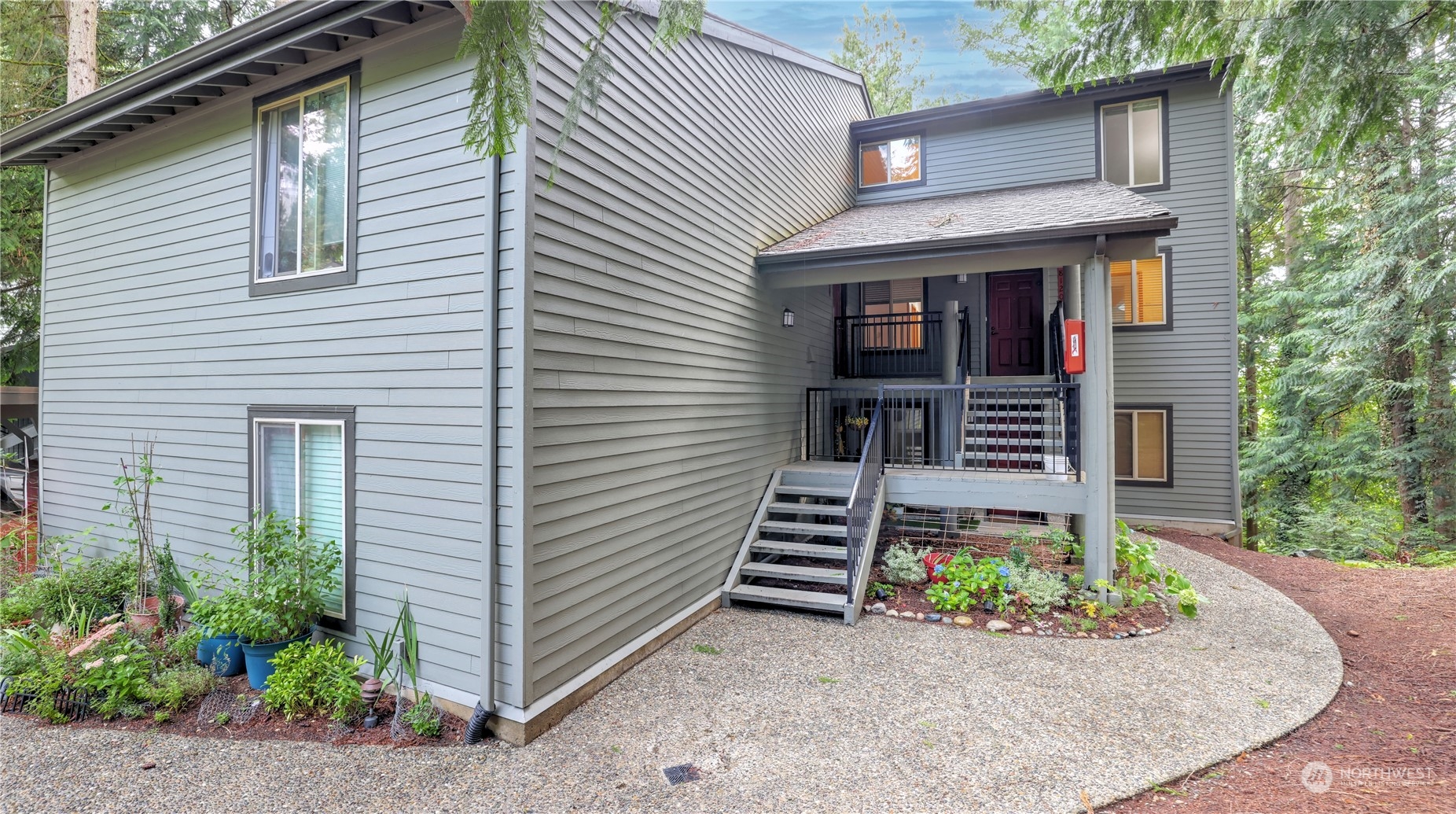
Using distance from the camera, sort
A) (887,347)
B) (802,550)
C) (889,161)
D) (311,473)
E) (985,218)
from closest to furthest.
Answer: (311,473) → (802,550) → (985,218) → (887,347) → (889,161)

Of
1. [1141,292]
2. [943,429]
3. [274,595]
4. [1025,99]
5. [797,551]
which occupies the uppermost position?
[1025,99]

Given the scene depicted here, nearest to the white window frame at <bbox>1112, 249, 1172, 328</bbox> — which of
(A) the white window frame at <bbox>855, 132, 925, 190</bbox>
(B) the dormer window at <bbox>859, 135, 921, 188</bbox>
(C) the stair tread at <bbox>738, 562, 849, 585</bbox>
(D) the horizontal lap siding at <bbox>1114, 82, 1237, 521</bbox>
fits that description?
(D) the horizontal lap siding at <bbox>1114, 82, 1237, 521</bbox>

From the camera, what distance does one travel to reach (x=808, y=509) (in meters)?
6.66

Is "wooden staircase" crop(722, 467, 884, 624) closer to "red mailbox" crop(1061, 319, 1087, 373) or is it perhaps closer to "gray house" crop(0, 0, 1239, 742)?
"gray house" crop(0, 0, 1239, 742)

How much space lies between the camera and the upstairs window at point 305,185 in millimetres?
4504

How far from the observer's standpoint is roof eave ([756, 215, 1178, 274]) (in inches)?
211

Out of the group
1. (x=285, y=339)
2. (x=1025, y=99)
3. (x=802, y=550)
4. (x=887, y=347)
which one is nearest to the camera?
(x=285, y=339)

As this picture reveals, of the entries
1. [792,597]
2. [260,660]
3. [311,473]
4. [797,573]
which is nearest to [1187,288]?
[797,573]

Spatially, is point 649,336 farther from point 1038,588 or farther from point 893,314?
point 893,314

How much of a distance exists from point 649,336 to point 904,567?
145 inches

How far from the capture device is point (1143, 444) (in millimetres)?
9617

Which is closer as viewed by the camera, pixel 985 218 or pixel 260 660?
pixel 260 660

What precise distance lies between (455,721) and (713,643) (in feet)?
6.79

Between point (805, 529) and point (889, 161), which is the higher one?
point (889, 161)
